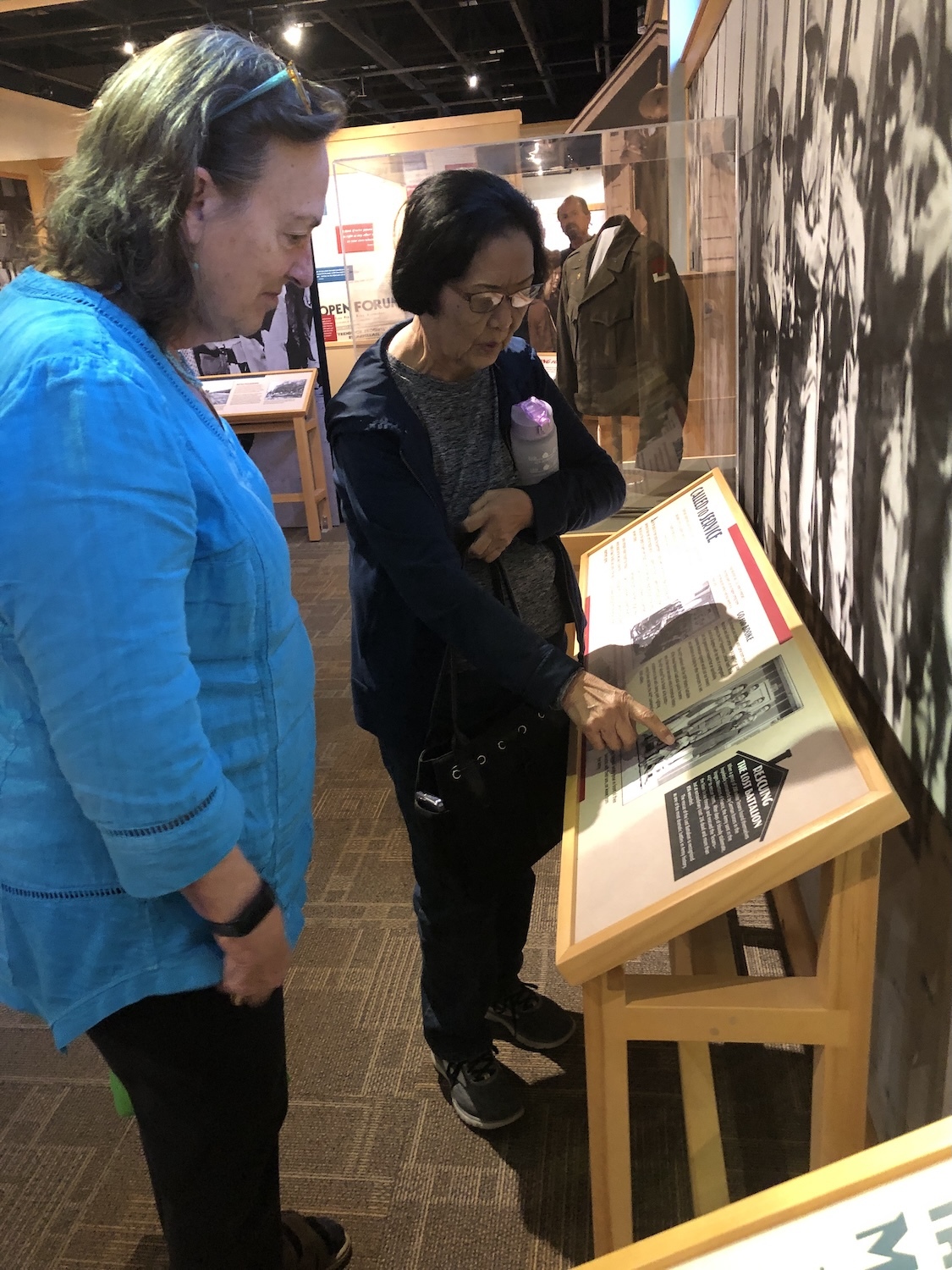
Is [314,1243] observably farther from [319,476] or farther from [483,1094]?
[319,476]

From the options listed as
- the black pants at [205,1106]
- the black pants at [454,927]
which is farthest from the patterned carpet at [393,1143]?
the black pants at [205,1106]

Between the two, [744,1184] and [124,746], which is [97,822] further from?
[744,1184]

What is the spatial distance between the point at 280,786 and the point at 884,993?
0.95m

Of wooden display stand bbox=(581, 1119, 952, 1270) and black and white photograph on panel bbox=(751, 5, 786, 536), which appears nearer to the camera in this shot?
wooden display stand bbox=(581, 1119, 952, 1270)

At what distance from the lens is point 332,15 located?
6523 mm

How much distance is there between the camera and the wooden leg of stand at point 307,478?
5.73 m

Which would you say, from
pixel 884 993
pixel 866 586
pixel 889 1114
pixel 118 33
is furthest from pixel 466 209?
pixel 118 33

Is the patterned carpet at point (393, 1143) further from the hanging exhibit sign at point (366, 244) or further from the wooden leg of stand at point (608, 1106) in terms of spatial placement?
the hanging exhibit sign at point (366, 244)

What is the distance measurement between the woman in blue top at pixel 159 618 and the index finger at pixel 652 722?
43 cm

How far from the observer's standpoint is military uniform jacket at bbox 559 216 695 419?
2.77 metres

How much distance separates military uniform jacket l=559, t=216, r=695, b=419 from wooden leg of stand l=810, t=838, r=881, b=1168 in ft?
7.10

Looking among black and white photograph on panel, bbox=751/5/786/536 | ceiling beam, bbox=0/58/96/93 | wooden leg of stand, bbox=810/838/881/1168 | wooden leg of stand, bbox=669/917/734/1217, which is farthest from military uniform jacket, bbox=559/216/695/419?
ceiling beam, bbox=0/58/96/93

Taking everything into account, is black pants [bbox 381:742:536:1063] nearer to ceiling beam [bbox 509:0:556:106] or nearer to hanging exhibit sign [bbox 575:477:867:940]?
hanging exhibit sign [bbox 575:477:867:940]

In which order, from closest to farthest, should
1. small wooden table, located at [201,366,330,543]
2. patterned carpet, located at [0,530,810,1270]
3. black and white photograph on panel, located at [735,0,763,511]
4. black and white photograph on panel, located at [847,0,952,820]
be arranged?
black and white photograph on panel, located at [847,0,952,820], patterned carpet, located at [0,530,810,1270], black and white photograph on panel, located at [735,0,763,511], small wooden table, located at [201,366,330,543]
